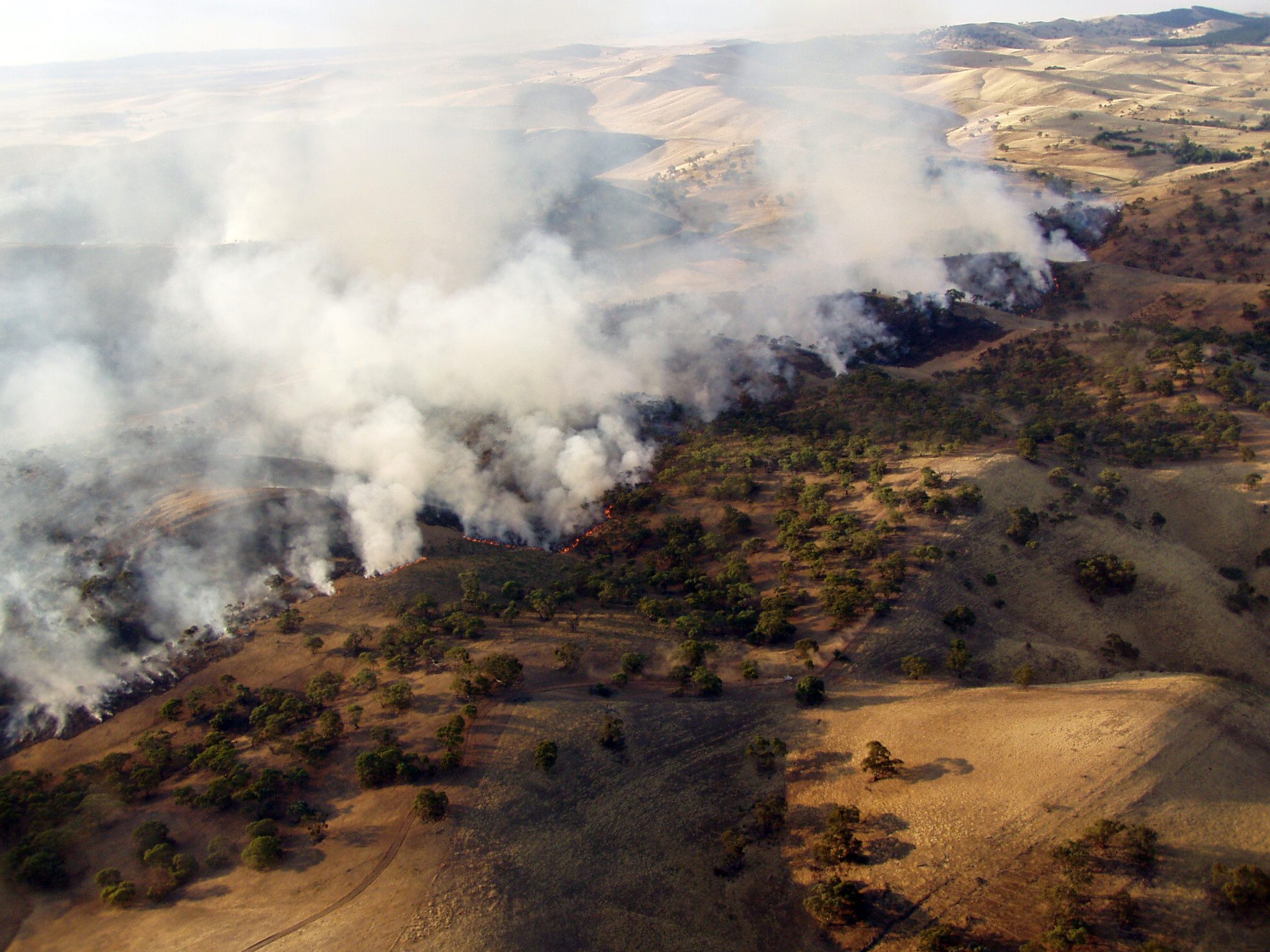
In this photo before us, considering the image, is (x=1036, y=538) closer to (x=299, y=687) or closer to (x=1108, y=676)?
(x=1108, y=676)

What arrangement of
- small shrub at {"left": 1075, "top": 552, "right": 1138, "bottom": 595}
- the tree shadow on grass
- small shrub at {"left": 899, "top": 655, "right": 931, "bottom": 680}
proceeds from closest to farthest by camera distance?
1. the tree shadow on grass
2. small shrub at {"left": 899, "top": 655, "right": 931, "bottom": 680}
3. small shrub at {"left": 1075, "top": 552, "right": 1138, "bottom": 595}

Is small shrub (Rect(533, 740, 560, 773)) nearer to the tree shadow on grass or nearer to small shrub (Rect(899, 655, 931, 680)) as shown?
the tree shadow on grass

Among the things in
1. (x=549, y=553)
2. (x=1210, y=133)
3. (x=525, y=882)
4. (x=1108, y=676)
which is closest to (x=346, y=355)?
(x=549, y=553)

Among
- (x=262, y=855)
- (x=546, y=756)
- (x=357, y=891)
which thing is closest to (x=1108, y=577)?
(x=546, y=756)

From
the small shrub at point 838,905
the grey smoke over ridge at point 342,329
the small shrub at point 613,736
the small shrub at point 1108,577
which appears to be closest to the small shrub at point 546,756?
the small shrub at point 613,736

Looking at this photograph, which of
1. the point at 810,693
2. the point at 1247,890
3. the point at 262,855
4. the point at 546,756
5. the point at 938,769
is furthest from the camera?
the point at 810,693

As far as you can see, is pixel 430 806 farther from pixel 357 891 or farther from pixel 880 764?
pixel 880 764

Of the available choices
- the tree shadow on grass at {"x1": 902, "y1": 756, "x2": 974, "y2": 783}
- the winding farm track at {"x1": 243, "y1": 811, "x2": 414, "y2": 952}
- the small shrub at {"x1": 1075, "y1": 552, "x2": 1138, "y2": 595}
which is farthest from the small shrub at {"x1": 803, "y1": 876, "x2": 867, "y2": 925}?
the small shrub at {"x1": 1075, "y1": 552, "x2": 1138, "y2": 595}

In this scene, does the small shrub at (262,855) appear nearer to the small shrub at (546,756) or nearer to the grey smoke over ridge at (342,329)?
the small shrub at (546,756)
